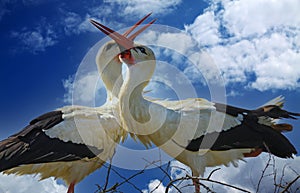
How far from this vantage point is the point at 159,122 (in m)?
4.17

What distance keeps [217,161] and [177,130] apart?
21.1 inches

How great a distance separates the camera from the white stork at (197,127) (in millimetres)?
4180

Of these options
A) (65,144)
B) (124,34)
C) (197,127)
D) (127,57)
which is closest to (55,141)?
(65,144)

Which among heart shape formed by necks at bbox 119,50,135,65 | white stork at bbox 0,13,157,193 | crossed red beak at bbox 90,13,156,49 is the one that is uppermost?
crossed red beak at bbox 90,13,156,49

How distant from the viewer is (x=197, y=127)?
13.8 ft

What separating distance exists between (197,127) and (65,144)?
1292 mm

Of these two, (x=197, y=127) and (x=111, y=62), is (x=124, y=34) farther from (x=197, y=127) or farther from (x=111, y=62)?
(x=197, y=127)

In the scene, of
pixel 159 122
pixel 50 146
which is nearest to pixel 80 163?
pixel 50 146

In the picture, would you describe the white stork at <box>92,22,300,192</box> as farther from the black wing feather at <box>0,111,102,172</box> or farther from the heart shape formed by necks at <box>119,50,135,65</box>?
the black wing feather at <box>0,111,102,172</box>

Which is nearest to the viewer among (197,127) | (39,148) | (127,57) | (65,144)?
(39,148)

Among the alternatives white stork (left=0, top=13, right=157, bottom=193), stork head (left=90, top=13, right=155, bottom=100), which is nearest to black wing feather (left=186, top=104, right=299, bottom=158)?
white stork (left=0, top=13, right=157, bottom=193)

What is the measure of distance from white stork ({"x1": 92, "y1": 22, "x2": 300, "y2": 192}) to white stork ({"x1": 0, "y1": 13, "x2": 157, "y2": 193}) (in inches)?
9.8

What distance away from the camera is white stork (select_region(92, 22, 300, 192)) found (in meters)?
4.18

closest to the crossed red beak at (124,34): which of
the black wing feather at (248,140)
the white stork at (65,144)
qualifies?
the white stork at (65,144)
